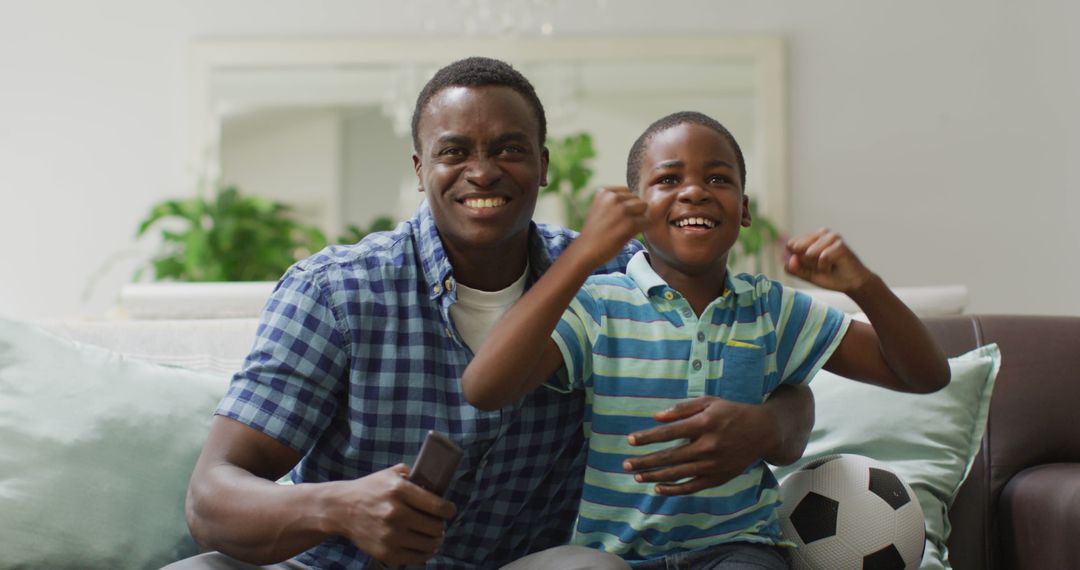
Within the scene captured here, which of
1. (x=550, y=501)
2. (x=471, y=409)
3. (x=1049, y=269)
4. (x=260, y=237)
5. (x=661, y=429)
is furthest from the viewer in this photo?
(x=1049, y=269)

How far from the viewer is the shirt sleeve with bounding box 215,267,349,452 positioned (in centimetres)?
133

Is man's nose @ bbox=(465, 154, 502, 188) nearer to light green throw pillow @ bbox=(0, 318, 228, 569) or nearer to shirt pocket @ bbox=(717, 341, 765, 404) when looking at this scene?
shirt pocket @ bbox=(717, 341, 765, 404)

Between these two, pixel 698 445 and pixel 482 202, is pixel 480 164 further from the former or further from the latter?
pixel 698 445

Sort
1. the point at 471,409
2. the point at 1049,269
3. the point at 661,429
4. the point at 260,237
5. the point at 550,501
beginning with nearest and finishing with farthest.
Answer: the point at 661,429, the point at 471,409, the point at 550,501, the point at 260,237, the point at 1049,269

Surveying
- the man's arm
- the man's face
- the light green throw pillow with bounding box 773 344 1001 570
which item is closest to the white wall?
the light green throw pillow with bounding box 773 344 1001 570

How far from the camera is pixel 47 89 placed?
4773mm

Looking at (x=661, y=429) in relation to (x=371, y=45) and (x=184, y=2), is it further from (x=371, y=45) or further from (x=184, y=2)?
(x=184, y=2)

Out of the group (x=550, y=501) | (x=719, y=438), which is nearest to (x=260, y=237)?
(x=550, y=501)

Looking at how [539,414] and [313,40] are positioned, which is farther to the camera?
[313,40]

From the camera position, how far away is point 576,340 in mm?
1375

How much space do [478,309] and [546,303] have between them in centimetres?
28

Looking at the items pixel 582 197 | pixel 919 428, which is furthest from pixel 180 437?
pixel 582 197

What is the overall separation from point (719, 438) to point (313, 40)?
3773mm

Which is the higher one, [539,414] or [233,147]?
[233,147]
